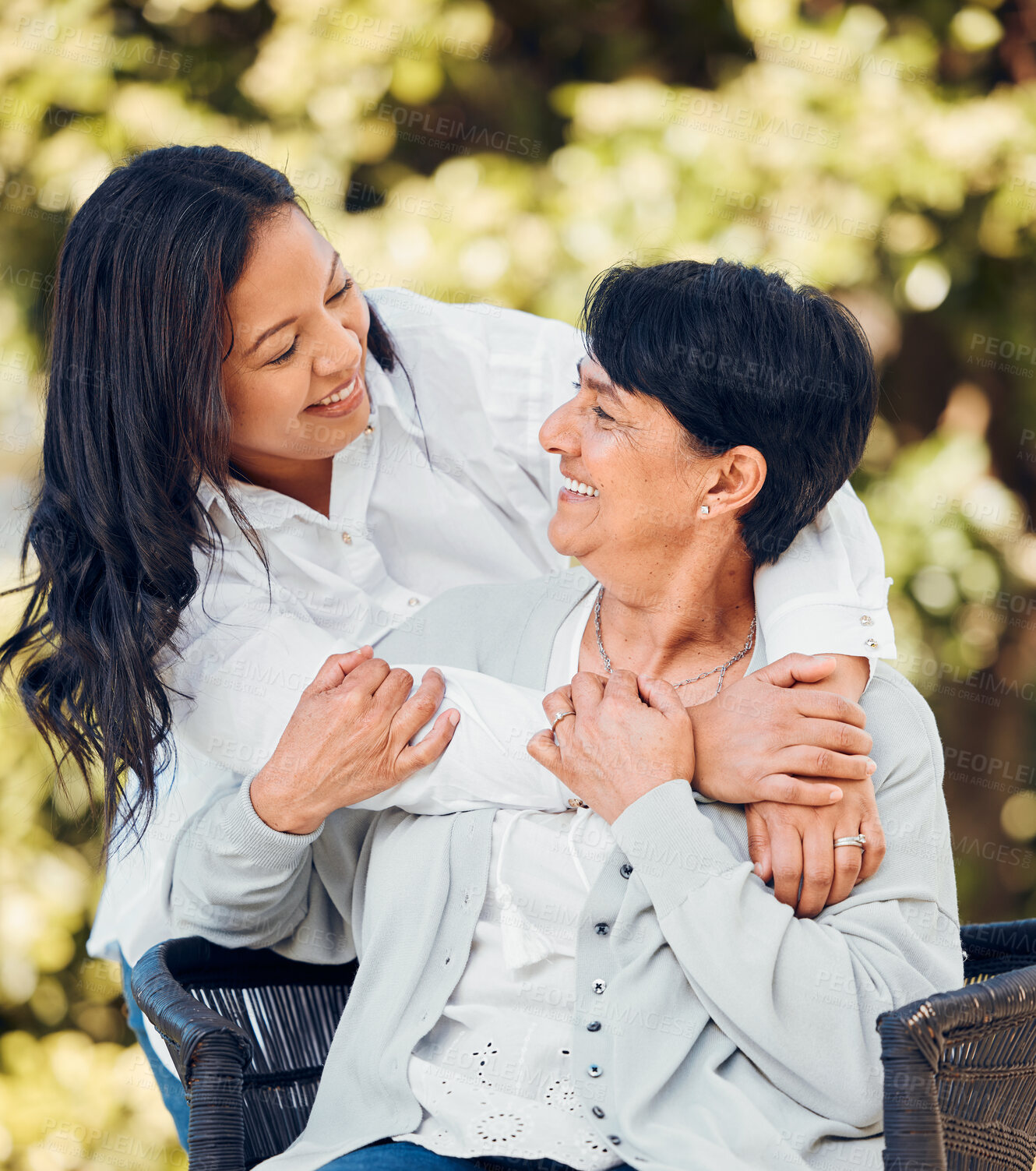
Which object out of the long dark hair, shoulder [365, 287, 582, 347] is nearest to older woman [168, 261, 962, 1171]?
the long dark hair

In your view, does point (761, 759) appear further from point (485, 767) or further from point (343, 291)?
point (343, 291)

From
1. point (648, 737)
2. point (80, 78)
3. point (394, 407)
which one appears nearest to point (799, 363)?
point (648, 737)

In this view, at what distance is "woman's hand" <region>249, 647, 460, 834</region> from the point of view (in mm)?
1719

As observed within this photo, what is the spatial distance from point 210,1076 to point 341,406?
102 cm

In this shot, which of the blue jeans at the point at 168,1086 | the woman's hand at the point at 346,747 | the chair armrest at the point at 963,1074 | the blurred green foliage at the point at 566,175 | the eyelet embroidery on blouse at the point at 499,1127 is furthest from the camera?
the blurred green foliage at the point at 566,175

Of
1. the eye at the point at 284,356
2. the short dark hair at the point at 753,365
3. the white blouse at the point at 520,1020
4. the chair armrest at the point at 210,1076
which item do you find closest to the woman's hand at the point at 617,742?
the white blouse at the point at 520,1020

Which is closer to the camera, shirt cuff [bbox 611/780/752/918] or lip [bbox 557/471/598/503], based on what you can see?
shirt cuff [bbox 611/780/752/918]

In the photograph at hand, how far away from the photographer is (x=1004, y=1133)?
1.64 meters

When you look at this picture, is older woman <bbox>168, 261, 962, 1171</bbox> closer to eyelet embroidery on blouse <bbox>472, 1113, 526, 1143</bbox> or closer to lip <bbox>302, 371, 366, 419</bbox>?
eyelet embroidery on blouse <bbox>472, 1113, 526, 1143</bbox>

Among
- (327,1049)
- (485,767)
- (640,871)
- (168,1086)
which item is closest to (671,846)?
(640,871)

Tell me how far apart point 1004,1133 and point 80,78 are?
3.03 meters

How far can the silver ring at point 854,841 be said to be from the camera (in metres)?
1.57

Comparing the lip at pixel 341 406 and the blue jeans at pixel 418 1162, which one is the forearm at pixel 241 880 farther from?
the lip at pixel 341 406

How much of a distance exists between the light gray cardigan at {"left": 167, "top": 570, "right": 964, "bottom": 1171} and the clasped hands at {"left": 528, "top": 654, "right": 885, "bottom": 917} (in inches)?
1.7
